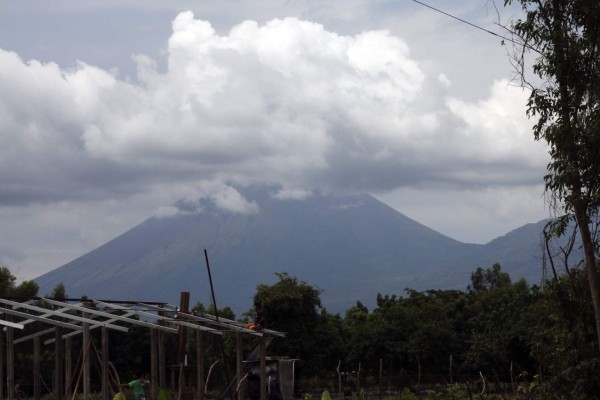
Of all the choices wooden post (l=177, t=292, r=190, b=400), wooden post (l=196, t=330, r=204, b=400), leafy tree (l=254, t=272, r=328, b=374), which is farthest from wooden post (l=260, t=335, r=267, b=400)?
leafy tree (l=254, t=272, r=328, b=374)

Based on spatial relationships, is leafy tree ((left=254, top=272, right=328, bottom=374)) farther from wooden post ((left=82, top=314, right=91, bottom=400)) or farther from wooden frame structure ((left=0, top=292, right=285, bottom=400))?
wooden post ((left=82, top=314, right=91, bottom=400))

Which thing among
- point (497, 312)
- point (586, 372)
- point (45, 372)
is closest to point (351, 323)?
point (497, 312)

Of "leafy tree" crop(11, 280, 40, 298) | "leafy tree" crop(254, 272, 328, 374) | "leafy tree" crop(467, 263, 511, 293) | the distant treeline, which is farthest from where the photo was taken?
"leafy tree" crop(467, 263, 511, 293)

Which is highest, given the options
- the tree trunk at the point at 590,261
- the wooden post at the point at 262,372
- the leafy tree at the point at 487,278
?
the leafy tree at the point at 487,278

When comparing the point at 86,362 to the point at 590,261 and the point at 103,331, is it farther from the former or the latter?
the point at 590,261

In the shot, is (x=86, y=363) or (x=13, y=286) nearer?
(x=86, y=363)

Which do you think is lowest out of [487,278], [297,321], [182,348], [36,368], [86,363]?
[36,368]

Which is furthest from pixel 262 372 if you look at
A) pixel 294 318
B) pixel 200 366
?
pixel 294 318

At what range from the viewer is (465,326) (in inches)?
1815

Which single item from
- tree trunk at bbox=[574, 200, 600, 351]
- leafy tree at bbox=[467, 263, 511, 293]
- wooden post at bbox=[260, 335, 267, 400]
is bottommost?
wooden post at bbox=[260, 335, 267, 400]

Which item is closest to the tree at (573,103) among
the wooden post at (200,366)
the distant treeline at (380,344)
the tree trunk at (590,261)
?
the tree trunk at (590,261)

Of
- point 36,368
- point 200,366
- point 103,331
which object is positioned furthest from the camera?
point 36,368

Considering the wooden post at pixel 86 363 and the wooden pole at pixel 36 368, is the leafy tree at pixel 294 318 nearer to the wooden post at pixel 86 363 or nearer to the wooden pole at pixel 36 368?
the wooden pole at pixel 36 368

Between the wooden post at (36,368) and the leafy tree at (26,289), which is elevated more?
the leafy tree at (26,289)
